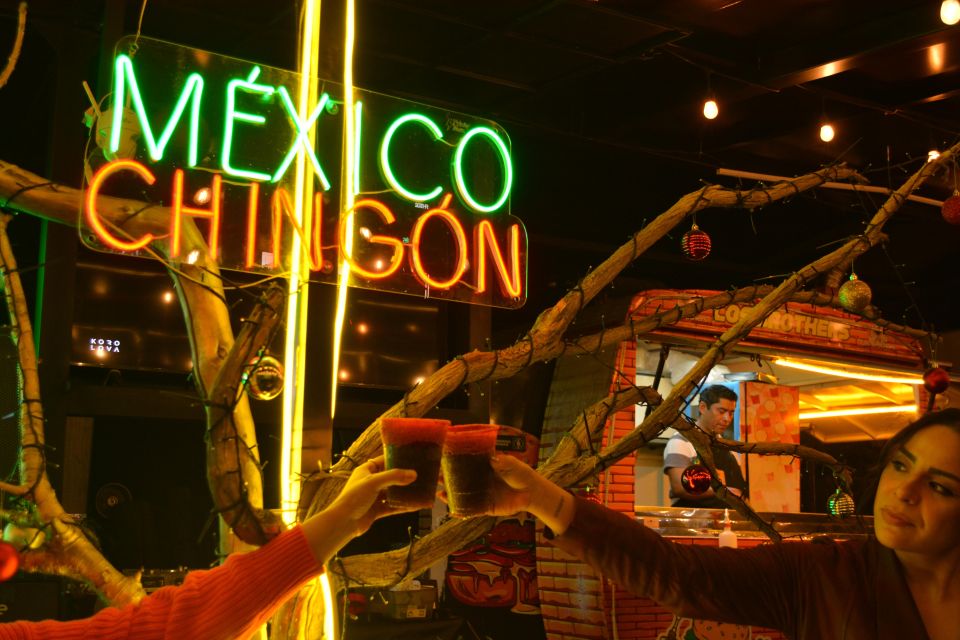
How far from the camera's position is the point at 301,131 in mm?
2809

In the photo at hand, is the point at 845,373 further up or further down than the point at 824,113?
further down

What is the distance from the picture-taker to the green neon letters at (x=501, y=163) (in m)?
3.22

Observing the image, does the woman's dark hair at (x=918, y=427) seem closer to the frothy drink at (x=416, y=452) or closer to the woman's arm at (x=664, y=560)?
the woman's arm at (x=664, y=560)

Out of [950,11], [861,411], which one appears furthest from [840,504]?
[861,411]

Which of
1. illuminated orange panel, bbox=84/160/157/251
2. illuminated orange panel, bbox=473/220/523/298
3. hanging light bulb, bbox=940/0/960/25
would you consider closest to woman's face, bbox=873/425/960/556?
illuminated orange panel, bbox=473/220/523/298

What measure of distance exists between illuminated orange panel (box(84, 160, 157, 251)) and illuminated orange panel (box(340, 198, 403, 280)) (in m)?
0.56

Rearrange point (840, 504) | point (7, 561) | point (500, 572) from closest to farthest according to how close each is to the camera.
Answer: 1. point (7, 561)
2. point (840, 504)
3. point (500, 572)

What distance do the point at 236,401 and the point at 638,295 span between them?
4809 mm

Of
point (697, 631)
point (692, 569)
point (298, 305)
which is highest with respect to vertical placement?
point (298, 305)

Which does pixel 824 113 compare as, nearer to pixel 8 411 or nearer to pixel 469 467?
pixel 8 411

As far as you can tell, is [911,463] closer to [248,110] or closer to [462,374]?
[462,374]

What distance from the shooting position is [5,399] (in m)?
4.68

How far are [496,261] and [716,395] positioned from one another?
5299 mm

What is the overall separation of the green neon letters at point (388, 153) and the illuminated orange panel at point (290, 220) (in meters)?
0.30
